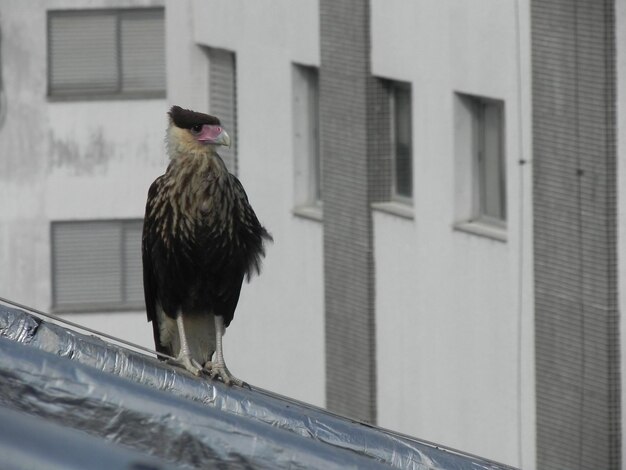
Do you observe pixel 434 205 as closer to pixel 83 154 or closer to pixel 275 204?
pixel 275 204

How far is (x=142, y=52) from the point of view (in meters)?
30.1

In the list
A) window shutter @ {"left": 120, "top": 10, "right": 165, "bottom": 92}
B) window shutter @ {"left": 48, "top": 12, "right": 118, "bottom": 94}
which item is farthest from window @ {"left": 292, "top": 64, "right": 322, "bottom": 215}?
window shutter @ {"left": 48, "top": 12, "right": 118, "bottom": 94}

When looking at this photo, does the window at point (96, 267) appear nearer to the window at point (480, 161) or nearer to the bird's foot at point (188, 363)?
the window at point (480, 161)

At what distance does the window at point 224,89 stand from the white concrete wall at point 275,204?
0.54 metres

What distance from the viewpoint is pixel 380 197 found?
18.9 metres

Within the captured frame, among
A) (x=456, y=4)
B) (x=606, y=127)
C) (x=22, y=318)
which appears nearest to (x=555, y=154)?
(x=606, y=127)

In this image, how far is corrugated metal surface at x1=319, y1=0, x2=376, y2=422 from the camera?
61.5 ft

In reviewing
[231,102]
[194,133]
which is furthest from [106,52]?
[194,133]

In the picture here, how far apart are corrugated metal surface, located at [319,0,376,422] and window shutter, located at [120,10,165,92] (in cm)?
1044

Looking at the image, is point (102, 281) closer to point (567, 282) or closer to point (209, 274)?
point (567, 282)

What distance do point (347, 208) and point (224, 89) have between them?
4.70 meters

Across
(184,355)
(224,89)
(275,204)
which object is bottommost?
(184,355)

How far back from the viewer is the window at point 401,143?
60.2 feet

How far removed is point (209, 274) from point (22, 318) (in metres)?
2.17
